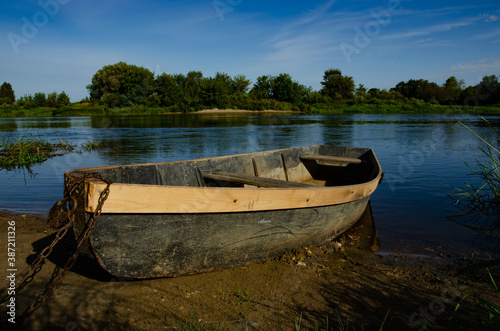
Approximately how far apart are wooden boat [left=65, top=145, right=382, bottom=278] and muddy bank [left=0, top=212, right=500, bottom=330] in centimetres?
23

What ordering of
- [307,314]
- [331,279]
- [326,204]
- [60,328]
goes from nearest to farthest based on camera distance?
1. [60,328]
2. [307,314]
3. [331,279]
4. [326,204]

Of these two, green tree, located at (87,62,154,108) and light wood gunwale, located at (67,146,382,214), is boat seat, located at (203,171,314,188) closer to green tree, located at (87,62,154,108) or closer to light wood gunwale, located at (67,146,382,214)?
light wood gunwale, located at (67,146,382,214)

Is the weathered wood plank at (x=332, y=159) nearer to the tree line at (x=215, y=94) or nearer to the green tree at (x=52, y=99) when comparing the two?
the tree line at (x=215, y=94)

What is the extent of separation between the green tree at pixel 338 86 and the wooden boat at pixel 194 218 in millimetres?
70107

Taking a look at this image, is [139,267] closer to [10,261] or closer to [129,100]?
[10,261]

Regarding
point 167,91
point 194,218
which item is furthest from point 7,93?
point 194,218

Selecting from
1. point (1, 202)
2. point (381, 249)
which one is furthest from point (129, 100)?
point (381, 249)

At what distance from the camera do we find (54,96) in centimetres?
6544

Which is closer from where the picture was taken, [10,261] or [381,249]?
[10,261]

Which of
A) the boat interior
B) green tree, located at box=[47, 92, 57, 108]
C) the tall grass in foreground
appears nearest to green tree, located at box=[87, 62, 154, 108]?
green tree, located at box=[47, 92, 57, 108]

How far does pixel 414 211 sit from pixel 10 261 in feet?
21.6

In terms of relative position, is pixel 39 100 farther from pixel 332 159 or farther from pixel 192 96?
pixel 332 159

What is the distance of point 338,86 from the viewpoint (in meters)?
76.0

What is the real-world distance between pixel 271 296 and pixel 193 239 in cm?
98
